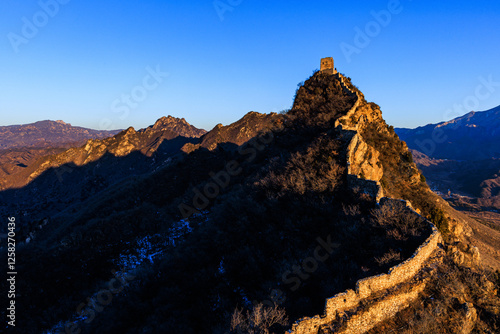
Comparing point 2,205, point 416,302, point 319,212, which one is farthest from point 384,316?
point 2,205

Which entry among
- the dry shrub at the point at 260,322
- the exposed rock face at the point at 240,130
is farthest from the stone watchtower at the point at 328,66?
the exposed rock face at the point at 240,130

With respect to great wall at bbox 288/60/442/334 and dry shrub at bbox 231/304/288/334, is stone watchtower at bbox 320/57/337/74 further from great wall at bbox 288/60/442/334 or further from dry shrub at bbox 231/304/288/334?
dry shrub at bbox 231/304/288/334

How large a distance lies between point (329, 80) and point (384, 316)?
40640 mm

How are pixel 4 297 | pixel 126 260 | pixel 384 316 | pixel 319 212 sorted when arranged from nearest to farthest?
pixel 384 316, pixel 319 212, pixel 4 297, pixel 126 260

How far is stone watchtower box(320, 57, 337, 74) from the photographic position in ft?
Answer: 155

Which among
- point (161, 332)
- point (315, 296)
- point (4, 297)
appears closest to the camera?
point (315, 296)

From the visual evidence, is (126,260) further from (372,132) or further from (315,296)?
(372,132)

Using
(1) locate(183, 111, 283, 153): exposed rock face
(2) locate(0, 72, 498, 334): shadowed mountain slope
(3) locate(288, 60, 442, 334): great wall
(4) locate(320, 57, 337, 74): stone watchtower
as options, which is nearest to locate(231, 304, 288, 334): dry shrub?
(2) locate(0, 72, 498, 334): shadowed mountain slope

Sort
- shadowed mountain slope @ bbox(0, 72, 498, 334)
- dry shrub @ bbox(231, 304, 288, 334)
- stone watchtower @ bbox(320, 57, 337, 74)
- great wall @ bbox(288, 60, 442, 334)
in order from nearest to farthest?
great wall @ bbox(288, 60, 442, 334) < dry shrub @ bbox(231, 304, 288, 334) < shadowed mountain slope @ bbox(0, 72, 498, 334) < stone watchtower @ bbox(320, 57, 337, 74)

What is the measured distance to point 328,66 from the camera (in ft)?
156

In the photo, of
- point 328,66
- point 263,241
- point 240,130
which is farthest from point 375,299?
point 240,130

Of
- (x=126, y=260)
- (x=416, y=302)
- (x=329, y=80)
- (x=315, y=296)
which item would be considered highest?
(x=329, y=80)

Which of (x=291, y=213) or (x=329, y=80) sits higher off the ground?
(x=329, y=80)

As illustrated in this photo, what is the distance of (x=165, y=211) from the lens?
126 ft
